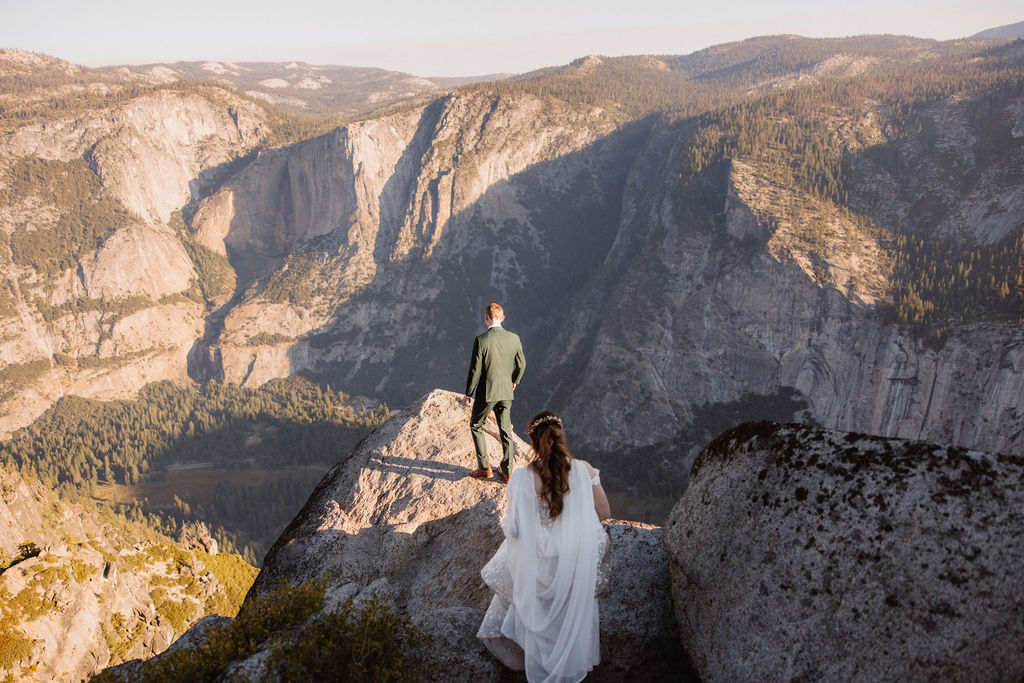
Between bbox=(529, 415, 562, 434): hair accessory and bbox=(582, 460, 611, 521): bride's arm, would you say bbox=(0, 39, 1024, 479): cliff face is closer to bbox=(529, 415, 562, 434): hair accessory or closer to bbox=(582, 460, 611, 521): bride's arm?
bbox=(582, 460, 611, 521): bride's arm

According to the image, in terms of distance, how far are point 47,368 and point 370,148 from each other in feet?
335

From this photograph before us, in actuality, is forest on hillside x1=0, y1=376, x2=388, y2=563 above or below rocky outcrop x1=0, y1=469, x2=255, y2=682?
below

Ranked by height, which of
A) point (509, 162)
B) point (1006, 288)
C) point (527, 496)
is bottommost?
point (1006, 288)

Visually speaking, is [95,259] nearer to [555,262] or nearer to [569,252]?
[555,262]

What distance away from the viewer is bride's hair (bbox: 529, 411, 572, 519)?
26.6 feet

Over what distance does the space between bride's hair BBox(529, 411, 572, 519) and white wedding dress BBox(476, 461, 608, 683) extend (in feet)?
0.54

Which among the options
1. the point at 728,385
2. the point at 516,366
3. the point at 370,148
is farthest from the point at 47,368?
the point at 516,366

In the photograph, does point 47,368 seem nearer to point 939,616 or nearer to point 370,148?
point 370,148

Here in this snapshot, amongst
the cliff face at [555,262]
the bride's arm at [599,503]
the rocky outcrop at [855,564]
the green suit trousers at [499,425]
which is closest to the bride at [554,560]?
the bride's arm at [599,503]

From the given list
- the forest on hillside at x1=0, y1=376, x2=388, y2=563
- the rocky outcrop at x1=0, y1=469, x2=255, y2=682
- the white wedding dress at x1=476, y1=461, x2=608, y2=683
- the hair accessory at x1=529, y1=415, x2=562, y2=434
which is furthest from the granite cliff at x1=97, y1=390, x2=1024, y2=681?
the forest on hillside at x1=0, y1=376, x2=388, y2=563

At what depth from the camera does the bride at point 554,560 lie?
820 centimetres

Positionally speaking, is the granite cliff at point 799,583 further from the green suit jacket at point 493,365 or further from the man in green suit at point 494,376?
the green suit jacket at point 493,365

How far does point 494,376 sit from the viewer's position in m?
13.4

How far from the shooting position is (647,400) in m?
112
